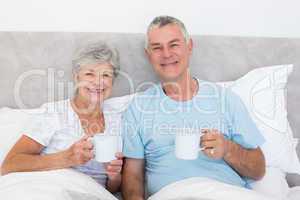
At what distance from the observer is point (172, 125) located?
5.61ft

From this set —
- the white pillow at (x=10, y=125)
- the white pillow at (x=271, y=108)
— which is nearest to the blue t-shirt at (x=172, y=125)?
the white pillow at (x=271, y=108)

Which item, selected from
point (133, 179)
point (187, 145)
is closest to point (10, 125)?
point (133, 179)

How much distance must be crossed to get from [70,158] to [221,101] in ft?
2.04

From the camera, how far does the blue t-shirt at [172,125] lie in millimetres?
1671

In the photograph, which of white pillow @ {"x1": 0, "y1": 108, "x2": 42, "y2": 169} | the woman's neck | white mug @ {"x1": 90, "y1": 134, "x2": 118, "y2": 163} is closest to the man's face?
the woman's neck

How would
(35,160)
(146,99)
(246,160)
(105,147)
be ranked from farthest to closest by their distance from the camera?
(146,99) → (246,160) → (35,160) → (105,147)

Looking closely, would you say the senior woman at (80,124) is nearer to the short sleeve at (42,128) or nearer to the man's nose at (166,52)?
the short sleeve at (42,128)

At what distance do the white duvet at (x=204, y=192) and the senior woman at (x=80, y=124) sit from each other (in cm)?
26

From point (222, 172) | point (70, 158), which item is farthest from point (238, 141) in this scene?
point (70, 158)

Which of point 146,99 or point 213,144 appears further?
point 146,99

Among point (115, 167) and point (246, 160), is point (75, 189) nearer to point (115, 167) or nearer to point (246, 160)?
point (115, 167)

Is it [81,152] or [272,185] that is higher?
[81,152]

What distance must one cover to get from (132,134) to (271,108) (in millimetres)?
590

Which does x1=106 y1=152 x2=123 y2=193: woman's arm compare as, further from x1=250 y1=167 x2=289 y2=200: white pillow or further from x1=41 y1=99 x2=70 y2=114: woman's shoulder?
x1=250 y1=167 x2=289 y2=200: white pillow
